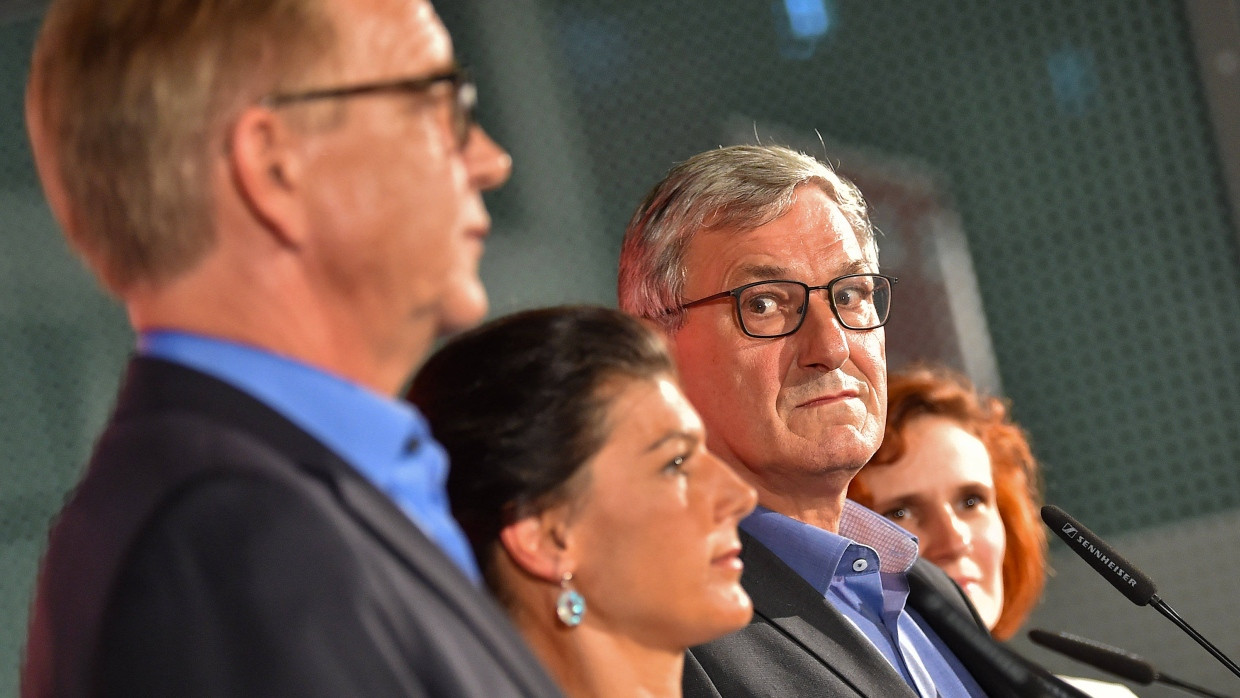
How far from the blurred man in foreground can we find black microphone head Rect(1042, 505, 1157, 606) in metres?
0.76

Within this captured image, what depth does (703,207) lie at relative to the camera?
1.37 meters

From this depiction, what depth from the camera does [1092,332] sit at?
116 inches

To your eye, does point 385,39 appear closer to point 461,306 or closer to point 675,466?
point 461,306

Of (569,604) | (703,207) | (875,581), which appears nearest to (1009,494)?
(875,581)

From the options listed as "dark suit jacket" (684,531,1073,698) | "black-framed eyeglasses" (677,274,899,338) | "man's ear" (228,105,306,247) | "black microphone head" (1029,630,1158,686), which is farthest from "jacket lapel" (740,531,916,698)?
"man's ear" (228,105,306,247)

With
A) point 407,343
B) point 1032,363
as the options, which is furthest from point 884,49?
point 407,343

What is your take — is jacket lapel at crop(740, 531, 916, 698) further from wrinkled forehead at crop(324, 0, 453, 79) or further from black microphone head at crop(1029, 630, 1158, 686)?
wrinkled forehead at crop(324, 0, 453, 79)

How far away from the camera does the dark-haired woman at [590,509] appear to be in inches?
31.7

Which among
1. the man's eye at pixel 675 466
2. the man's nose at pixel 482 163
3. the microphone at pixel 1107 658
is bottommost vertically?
the microphone at pixel 1107 658

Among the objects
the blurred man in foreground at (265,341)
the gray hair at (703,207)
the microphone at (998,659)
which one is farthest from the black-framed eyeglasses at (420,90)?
the gray hair at (703,207)

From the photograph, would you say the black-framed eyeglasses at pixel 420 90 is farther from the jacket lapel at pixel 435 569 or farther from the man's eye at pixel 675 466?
the man's eye at pixel 675 466

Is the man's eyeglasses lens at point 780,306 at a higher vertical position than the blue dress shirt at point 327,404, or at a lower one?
lower

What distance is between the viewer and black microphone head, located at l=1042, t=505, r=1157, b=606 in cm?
115

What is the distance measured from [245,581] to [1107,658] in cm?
85
